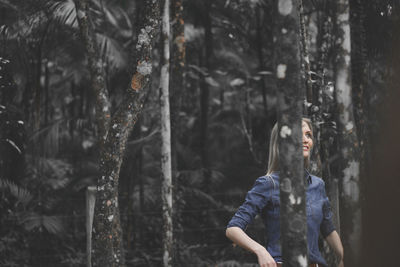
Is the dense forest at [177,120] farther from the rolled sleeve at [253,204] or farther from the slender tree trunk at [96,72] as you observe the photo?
the rolled sleeve at [253,204]

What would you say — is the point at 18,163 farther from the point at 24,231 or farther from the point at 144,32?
the point at 144,32

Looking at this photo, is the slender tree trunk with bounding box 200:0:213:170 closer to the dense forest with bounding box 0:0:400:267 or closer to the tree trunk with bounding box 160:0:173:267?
the dense forest with bounding box 0:0:400:267

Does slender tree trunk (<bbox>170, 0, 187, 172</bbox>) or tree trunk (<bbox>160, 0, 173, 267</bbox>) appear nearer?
tree trunk (<bbox>160, 0, 173, 267</bbox>)

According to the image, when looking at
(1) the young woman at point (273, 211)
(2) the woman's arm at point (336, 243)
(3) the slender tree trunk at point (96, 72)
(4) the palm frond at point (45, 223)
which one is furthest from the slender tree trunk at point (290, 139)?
(4) the palm frond at point (45, 223)

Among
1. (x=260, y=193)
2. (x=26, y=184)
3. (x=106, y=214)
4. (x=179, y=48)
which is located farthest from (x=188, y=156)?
(x=260, y=193)

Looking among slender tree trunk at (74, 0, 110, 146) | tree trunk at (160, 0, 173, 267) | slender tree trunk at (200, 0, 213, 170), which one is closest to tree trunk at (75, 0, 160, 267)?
slender tree trunk at (74, 0, 110, 146)

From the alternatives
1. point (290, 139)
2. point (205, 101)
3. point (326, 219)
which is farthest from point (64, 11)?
point (290, 139)

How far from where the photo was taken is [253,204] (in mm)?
3012

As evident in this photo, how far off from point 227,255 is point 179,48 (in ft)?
12.9

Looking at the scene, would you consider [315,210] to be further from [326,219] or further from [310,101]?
[310,101]

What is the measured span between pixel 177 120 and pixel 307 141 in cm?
615

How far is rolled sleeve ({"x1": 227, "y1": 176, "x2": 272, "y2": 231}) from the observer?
2.95m

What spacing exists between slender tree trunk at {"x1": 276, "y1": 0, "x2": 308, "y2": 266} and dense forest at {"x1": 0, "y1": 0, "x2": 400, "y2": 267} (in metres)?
0.01

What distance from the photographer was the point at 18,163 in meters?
12.9
